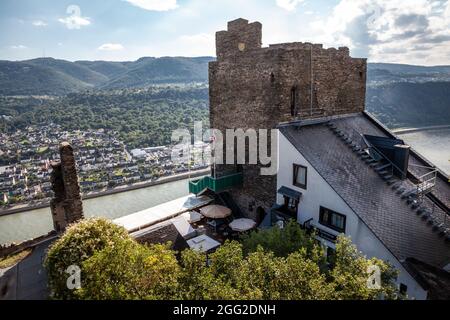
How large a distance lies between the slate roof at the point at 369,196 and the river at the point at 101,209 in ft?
111

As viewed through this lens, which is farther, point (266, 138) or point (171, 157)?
point (171, 157)

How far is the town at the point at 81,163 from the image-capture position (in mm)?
51188

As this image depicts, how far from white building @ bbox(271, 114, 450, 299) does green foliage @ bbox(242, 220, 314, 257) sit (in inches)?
67.0

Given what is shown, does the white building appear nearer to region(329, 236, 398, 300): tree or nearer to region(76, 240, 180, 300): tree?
region(329, 236, 398, 300): tree

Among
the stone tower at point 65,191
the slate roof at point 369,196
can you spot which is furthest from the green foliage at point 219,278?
the stone tower at point 65,191

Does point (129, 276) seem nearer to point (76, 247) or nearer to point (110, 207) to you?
point (76, 247)

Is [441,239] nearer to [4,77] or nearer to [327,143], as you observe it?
[327,143]

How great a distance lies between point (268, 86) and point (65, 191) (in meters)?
9.96

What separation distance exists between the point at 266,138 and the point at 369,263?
8.54 metres

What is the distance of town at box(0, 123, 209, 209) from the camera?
2015 inches

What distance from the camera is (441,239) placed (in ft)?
32.9

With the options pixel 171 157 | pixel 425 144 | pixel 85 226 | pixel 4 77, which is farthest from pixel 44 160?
pixel 4 77

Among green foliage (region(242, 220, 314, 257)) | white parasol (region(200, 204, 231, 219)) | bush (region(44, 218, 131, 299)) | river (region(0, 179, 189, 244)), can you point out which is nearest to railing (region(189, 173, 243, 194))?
white parasol (region(200, 204, 231, 219))

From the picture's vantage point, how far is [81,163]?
60969mm
